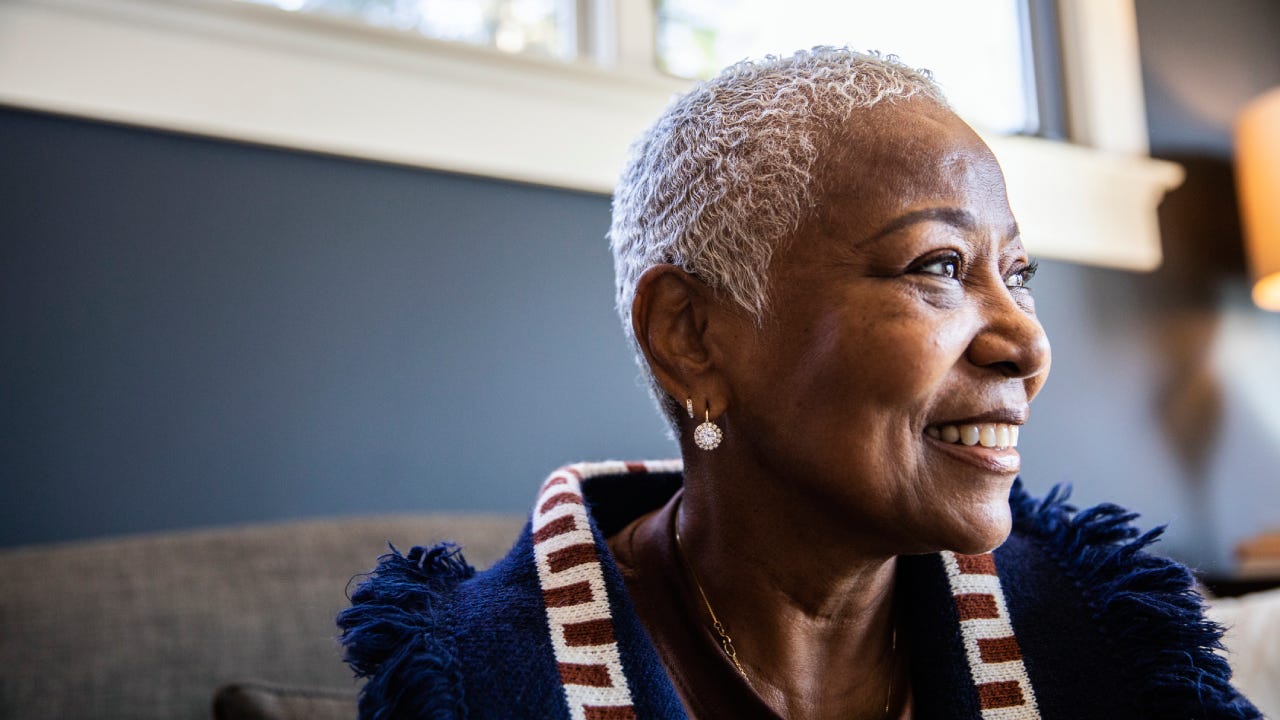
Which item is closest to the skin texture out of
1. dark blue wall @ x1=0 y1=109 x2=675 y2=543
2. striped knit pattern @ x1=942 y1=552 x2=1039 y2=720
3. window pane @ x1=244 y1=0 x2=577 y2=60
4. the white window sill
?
striped knit pattern @ x1=942 y1=552 x2=1039 y2=720

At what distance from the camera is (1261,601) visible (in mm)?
1688

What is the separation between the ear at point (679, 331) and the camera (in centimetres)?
107

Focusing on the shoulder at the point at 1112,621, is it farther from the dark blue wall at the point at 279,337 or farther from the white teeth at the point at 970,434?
the dark blue wall at the point at 279,337

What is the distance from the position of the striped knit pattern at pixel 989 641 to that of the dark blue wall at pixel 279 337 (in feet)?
2.85

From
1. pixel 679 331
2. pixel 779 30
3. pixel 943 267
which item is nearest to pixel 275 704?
pixel 679 331

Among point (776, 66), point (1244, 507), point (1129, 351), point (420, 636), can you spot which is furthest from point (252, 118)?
point (1244, 507)

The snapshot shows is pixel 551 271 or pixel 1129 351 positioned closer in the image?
pixel 551 271

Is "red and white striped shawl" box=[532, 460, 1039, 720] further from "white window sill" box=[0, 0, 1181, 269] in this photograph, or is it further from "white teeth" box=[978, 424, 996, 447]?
"white window sill" box=[0, 0, 1181, 269]

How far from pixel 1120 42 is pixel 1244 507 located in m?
1.15

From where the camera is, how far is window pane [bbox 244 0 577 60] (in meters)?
1.90

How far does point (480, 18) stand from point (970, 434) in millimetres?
1403

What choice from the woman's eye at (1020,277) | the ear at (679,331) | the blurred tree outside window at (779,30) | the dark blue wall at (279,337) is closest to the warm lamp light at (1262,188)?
the blurred tree outside window at (779,30)

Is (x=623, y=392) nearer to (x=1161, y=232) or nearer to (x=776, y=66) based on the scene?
(x=776, y=66)

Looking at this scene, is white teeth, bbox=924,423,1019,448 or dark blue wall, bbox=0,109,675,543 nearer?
white teeth, bbox=924,423,1019,448
